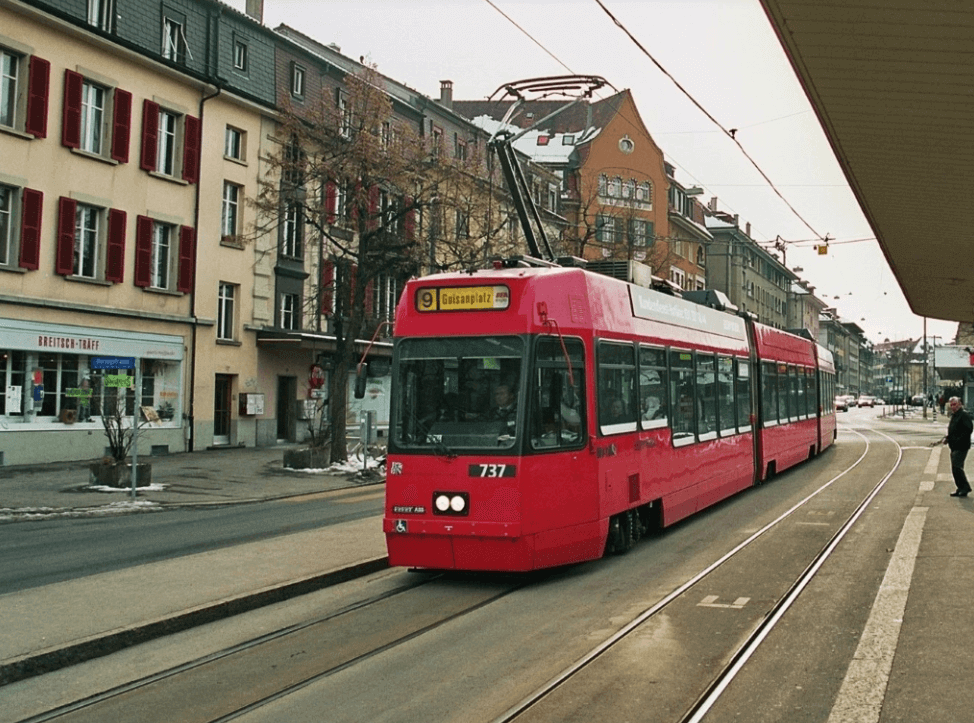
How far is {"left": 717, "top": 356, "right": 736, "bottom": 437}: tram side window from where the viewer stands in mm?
15230

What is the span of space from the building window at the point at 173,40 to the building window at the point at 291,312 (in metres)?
8.47

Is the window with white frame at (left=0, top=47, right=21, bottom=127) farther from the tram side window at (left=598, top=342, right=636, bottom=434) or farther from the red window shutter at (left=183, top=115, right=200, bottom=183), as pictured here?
the tram side window at (left=598, top=342, right=636, bottom=434)

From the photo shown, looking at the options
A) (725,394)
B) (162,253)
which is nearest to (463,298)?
(725,394)

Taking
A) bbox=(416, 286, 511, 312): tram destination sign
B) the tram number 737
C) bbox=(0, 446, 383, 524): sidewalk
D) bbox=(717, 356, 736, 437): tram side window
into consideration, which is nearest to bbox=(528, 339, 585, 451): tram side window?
the tram number 737

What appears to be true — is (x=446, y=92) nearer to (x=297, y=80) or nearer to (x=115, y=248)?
(x=297, y=80)

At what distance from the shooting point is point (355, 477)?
946 inches

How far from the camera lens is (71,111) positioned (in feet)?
86.7

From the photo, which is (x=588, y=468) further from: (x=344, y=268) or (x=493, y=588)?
(x=344, y=268)

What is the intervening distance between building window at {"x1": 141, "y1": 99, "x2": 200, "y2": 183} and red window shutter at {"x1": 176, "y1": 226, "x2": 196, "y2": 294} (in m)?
1.53

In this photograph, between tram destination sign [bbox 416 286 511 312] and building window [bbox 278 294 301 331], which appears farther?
building window [bbox 278 294 301 331]

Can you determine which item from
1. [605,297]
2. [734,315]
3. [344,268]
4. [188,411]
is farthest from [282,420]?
[605,297]

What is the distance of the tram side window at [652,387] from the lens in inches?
463

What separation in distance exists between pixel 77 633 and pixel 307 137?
65.4 ft

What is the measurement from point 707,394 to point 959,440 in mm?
5783
